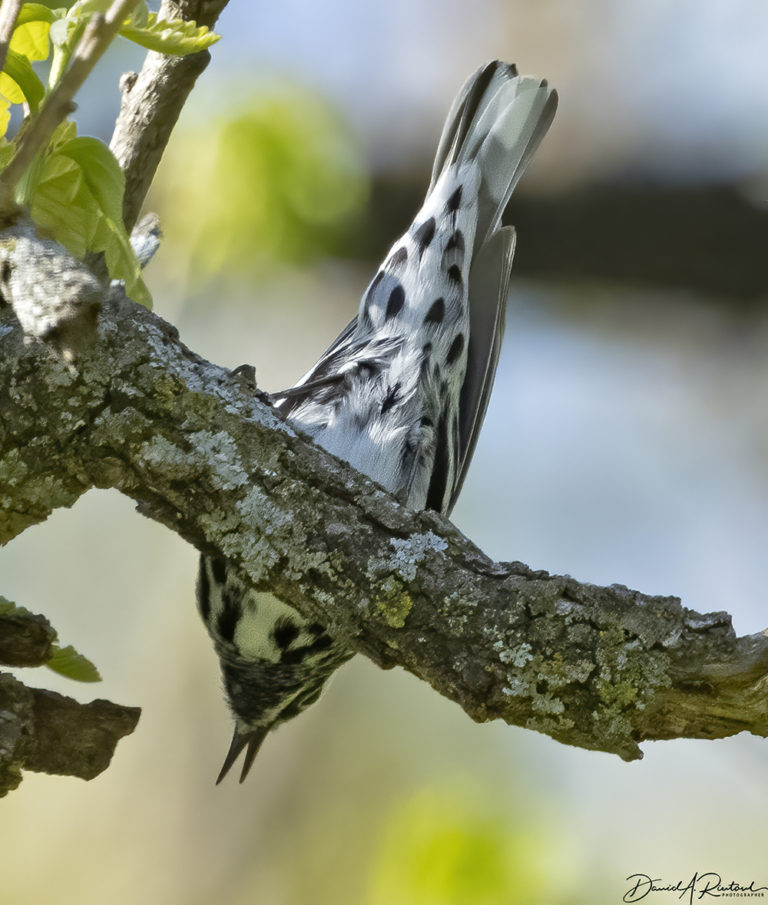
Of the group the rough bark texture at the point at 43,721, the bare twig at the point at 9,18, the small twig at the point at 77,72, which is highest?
the bare twig at the point at 9,18

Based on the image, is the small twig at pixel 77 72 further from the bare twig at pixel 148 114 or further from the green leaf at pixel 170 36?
the bare twig at pixel 148 114

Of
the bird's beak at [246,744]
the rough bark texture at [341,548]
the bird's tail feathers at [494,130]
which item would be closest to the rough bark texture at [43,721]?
the rough bark texture at [341,548]

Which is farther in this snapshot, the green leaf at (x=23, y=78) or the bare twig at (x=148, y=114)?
the bare twig at (x=148, y=114)

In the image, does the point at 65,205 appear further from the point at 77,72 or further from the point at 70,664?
the point at 70,664

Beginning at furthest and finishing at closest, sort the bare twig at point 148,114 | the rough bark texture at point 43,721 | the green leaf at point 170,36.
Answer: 1. the bare twig at point 148,114
2. the rough bark texture at point 43,721
3. the green leaf at point 170,36

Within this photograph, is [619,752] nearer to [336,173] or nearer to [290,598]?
[290,598]

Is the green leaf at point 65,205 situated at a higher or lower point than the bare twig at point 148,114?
lower

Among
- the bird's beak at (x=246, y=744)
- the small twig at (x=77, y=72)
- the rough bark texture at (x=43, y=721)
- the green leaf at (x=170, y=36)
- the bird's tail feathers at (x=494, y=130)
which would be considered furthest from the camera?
the bird's tail feathers at (x=494, y=130)

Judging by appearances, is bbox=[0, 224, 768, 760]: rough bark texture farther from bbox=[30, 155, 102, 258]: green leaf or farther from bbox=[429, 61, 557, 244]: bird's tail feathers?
bbox=[429, 61, 557, 244]: bird's tail feathers
